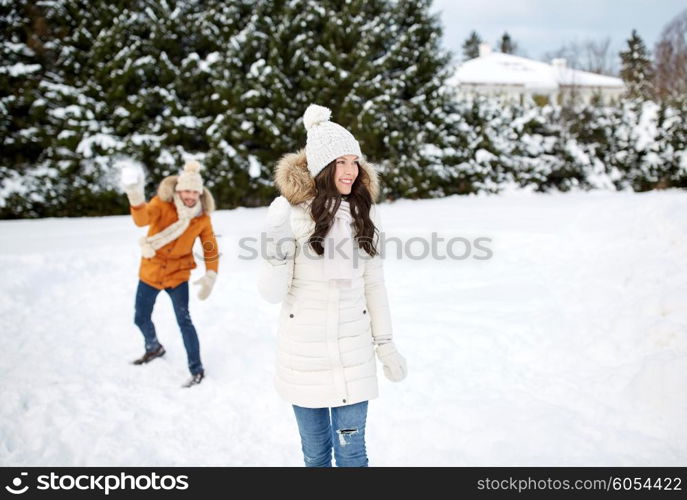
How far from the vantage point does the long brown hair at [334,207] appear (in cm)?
237

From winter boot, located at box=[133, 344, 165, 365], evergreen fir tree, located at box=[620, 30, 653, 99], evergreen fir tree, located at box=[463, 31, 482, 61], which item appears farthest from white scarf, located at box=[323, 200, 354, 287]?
evergreen fir tree, located at box=[463, 31, 482, 61]

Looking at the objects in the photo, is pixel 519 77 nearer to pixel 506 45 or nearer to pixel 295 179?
pixel 506 45

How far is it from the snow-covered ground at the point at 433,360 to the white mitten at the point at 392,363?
1171 mm

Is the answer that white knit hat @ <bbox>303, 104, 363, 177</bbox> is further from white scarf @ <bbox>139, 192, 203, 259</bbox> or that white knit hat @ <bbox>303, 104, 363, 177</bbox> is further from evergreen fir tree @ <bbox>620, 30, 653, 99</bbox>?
evergreen fir tree @ <bbox>620, 30, 653, 99</bbox>

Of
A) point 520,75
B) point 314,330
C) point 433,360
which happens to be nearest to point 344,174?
point 314,330

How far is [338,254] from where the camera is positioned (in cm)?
236

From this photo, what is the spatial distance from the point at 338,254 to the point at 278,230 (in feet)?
1.06

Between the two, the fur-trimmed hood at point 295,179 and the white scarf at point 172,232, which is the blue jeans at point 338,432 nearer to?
the fur-trimmed hood at point 295,179

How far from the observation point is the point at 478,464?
10.7 ft

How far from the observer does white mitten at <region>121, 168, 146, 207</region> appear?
4.06 metres

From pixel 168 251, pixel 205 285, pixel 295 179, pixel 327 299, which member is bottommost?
pixel 205 285

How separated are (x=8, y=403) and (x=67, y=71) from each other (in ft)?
37.8

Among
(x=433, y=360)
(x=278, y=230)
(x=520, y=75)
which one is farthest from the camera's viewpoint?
(x=520, y=75)

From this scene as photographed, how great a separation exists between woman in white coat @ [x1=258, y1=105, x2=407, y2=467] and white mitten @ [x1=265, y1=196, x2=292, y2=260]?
34mm
